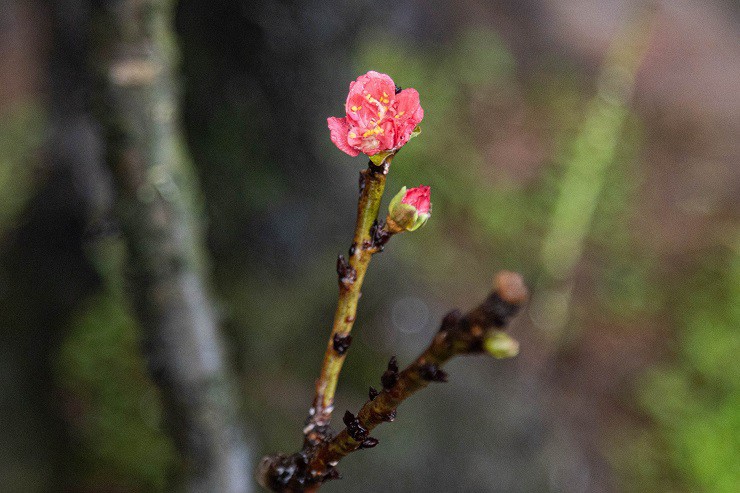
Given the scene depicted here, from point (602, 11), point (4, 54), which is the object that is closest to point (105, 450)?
point (4, 54)

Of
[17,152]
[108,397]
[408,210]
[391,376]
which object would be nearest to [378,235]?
[408,210]

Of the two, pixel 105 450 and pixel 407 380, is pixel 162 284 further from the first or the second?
pixel 105 450

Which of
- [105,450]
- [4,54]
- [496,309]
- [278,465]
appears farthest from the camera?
[4,54]

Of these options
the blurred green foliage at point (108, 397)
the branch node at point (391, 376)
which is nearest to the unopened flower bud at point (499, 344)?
the branch node at point (391, 376)

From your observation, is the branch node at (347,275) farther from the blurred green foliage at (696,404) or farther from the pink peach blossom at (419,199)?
the blurred green foliage at (696,404)

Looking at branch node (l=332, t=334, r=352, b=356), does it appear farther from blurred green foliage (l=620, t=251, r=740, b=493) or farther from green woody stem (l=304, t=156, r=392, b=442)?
blurred green foliage (l=620, t=251, r=740, b=493)

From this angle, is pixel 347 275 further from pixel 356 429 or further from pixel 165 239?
pixel 165 239
